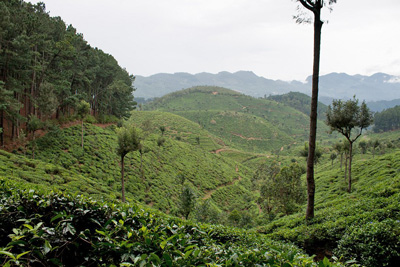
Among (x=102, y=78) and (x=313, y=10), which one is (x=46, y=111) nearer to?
(x=102, y=78)

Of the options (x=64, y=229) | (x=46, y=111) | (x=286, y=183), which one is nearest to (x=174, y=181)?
(x=286, y=183)

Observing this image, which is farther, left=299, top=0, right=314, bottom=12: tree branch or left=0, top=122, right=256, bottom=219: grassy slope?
left=0, top=122, right=256, bottom=219: grassy slope

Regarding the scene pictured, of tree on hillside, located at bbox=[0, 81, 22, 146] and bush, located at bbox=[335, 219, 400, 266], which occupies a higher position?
tree on hillside, located at bbox=[0, 81, 22, 146]

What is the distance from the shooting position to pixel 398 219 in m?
6.39

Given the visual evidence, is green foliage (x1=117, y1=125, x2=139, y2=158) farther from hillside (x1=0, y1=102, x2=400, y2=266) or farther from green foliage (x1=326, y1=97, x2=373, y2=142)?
green foliage (x1=326, y1=97, x2=373, y2=142)

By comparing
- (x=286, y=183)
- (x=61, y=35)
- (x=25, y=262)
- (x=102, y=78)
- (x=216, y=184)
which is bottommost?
(x=216, y=184)

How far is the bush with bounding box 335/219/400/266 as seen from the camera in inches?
213

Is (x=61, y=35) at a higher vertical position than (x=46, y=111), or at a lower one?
higher

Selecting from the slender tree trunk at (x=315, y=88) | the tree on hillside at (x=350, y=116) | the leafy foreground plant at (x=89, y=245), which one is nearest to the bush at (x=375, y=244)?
the slender tree trunk at (x=315, y=88)

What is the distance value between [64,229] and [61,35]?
38.3 meters

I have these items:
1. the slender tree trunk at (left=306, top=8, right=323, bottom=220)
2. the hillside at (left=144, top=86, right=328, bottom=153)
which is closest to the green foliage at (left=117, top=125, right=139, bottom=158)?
the slender tree trunk at (left=306, top=8, right=323, bottom=220)

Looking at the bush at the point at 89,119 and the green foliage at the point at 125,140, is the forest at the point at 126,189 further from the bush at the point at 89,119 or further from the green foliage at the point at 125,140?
the bush at the point at 89,119

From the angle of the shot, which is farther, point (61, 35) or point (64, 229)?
point (61, 35)

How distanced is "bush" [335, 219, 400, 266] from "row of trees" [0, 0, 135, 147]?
26.5 m
